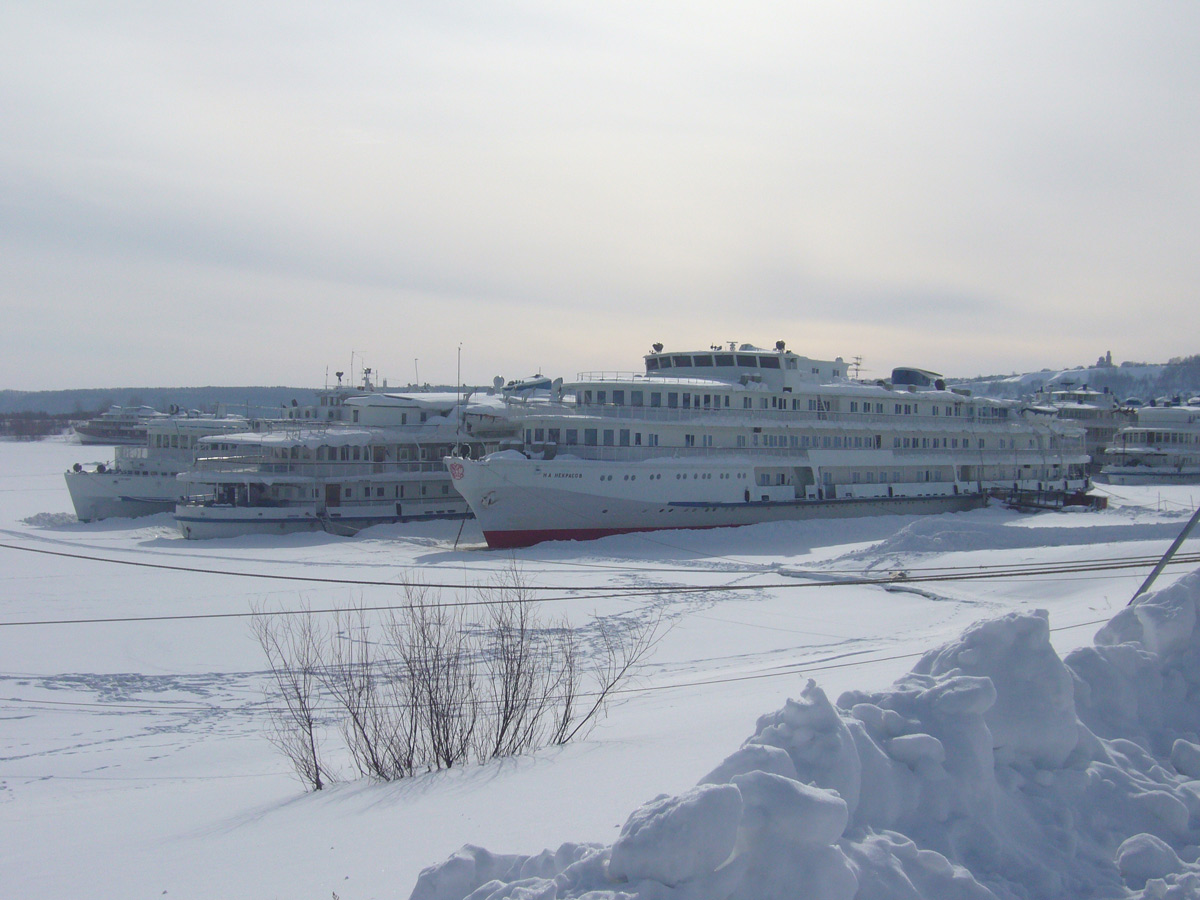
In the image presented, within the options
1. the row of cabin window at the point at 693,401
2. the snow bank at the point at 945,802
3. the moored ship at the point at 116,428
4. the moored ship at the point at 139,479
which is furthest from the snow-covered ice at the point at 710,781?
the moored ship at the point at 116,428

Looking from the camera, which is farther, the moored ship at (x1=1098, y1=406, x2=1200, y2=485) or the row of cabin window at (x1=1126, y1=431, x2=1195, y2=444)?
the row of cabin window at (x1=1126, y1=431, x2=1195, y2=444)

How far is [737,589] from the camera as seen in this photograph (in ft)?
67.2

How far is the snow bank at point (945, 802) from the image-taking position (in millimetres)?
4598

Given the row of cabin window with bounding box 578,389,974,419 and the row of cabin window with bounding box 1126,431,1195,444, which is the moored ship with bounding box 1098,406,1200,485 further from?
the row of cabin window with bounding box 578,389,974,419

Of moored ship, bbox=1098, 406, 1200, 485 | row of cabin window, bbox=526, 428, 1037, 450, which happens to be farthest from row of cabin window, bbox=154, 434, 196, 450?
moored ship, bbox=1098, 406, 1200, 485

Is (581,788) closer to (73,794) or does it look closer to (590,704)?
(590,704)

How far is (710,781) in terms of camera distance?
17.3 feet

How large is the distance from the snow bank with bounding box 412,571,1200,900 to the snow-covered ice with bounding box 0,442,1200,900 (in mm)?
16

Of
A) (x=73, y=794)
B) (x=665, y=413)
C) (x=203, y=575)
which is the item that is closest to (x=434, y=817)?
(x=73, y=794)

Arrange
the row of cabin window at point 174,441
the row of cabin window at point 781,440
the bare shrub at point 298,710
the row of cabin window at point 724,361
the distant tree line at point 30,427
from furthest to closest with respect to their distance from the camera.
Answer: the distant tree line at point 30,427
the row of cabin window at point 174,441
the row of cabin window at point 724,361
the row of cabin window at point 781,440
the bare shrub at point 298,710

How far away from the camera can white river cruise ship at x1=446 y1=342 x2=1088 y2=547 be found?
3100 cm

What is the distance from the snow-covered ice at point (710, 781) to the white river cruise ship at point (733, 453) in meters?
14.6

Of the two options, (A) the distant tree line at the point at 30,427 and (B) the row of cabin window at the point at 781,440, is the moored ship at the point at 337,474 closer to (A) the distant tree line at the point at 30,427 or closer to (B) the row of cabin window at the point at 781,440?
(B) the row of cabin window at the point at 781,440

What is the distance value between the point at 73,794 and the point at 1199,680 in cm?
1159
